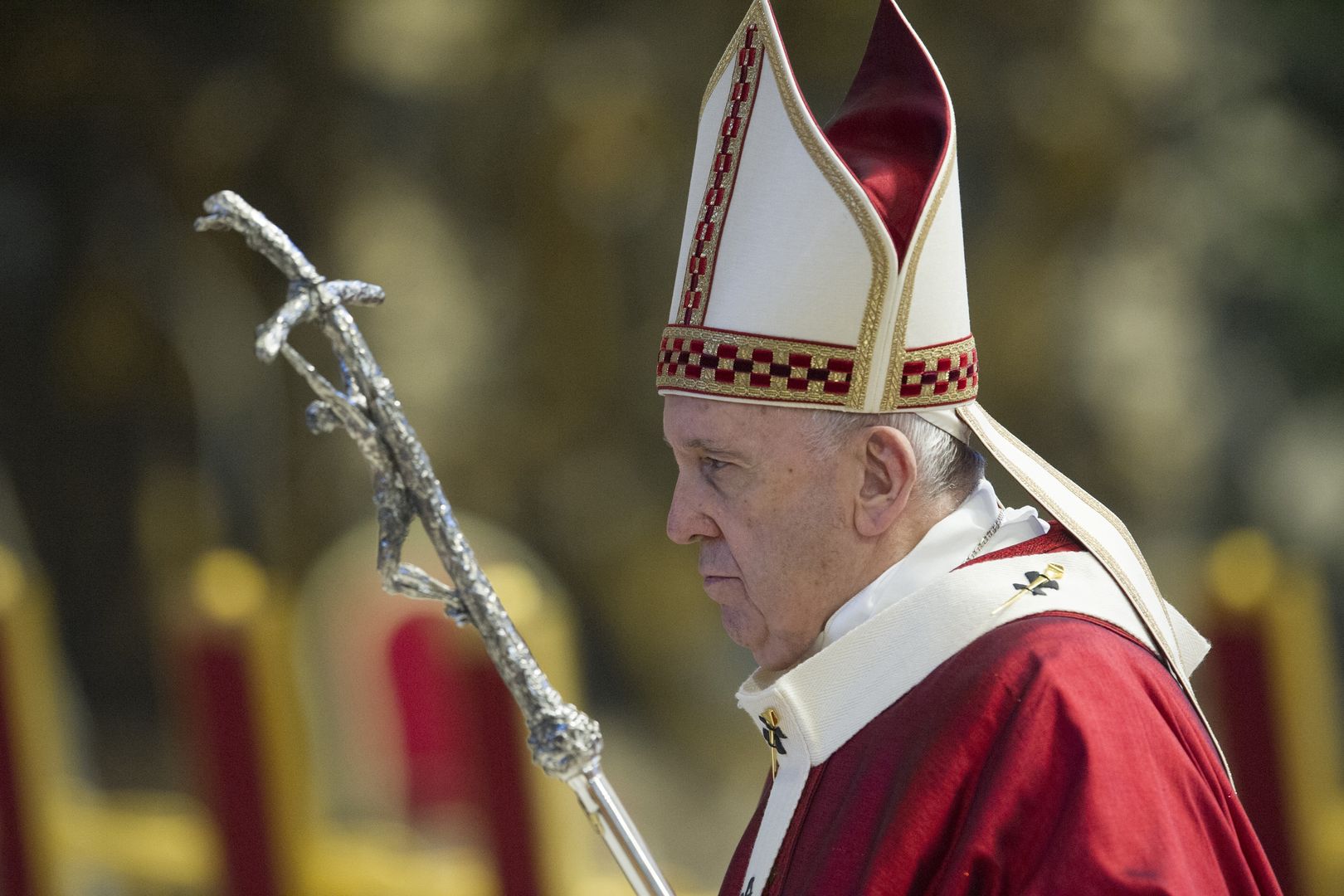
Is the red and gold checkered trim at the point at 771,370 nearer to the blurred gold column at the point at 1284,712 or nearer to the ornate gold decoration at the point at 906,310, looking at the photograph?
the ornate gold decoration at the point at 906,310

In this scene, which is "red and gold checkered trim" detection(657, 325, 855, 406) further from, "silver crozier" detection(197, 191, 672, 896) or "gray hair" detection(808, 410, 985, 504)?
"silver crozier" detection(197, 191, 672, 896)

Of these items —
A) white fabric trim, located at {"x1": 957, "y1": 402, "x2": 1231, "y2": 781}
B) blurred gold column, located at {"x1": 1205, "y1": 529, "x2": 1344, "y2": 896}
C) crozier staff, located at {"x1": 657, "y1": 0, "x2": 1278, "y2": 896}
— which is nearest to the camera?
crozier staff, located at {"x1": 657, "y1": 0, "x2": 1278, "y2": 896}

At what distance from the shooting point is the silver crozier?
5.42ft

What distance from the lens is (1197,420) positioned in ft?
17.9

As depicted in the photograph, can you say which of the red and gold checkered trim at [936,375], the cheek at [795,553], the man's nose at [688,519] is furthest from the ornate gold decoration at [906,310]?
the man's nose at [688,519]

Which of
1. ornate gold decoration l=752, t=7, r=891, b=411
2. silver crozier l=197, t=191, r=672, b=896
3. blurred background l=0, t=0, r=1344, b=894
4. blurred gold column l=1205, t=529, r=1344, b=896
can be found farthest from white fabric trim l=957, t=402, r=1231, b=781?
blurred background l=0, t=0, r=1344, b=894

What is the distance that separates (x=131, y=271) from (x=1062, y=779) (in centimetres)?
513

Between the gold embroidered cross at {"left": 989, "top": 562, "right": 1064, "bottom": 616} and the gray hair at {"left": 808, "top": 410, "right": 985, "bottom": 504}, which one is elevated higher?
the gray hair at {"left": 808, "top": 410, "right": 985, "bottom": 504}

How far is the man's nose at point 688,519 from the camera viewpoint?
1.68 m

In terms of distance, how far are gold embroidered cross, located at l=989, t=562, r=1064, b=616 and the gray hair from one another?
15 cm

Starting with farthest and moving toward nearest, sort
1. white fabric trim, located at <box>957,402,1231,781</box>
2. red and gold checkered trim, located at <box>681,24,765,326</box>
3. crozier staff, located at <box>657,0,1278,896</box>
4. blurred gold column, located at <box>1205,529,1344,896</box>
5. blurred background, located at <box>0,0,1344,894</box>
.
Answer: blurred background, located at <box>0,0,1344,894</box>, blurred gold column, located at <box>1205,529,1344,896</box>, red and gold checkered trim, located at <box>681,24,765,326</box>, white fabric trim, located at <box>957,402,1231,781</box>, crozier staff, located at <box>657,0,1278,896</box>

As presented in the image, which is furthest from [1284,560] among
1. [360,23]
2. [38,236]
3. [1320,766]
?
[38,236]

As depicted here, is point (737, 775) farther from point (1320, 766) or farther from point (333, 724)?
point (1320, 766)

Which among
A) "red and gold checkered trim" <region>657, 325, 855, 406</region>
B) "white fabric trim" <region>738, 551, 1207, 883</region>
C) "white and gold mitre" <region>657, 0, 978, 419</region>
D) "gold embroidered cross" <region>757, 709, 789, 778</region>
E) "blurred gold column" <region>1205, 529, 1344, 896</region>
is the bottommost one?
"blurred gold column" <region>1205, 529, 1344, 896</region>
